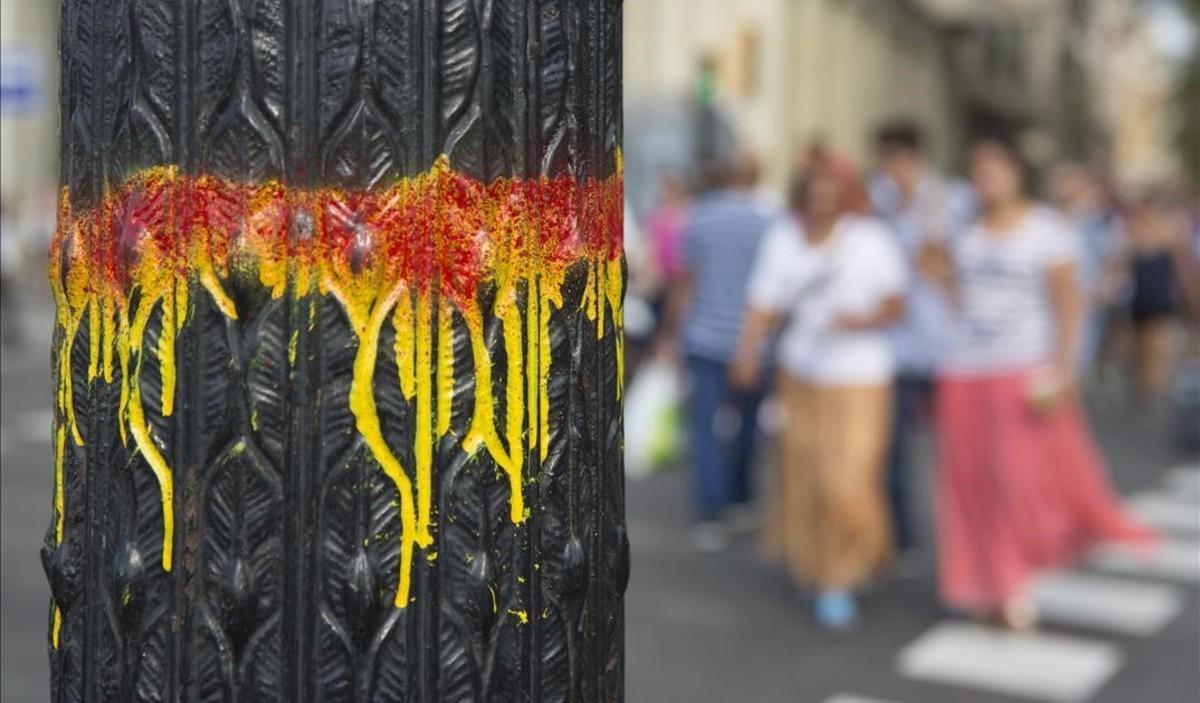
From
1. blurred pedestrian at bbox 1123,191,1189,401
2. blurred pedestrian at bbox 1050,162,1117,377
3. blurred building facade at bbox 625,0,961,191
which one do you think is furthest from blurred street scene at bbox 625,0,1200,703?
blurred building facade at bbox 625,0,961,191

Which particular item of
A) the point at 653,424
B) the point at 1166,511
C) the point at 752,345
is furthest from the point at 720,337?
the point at 1166,511

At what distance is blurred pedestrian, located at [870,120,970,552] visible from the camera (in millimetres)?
8344

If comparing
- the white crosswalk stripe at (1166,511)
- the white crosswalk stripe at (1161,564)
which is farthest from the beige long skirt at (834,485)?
the white crosswalk stripe at (1166,511)

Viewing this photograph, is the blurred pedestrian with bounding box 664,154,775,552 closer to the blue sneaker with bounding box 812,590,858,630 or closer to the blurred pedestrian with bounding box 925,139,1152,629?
the blue sneaker with bounding box 812,590,858,630

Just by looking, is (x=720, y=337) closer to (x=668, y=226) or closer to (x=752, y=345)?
(x=752, y=345)

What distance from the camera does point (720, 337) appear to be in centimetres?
889

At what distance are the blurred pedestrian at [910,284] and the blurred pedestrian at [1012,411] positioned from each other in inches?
55.3

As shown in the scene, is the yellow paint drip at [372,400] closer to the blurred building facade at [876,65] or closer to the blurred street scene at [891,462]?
the blurred street scene at [891,462]

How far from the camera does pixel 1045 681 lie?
596 centimetres

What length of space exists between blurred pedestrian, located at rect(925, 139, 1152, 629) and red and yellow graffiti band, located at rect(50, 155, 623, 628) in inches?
204

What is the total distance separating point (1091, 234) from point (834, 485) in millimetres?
8764

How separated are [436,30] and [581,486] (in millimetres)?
453

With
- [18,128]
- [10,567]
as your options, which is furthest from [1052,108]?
[10,567]

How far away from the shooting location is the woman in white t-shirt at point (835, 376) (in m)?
6.89
